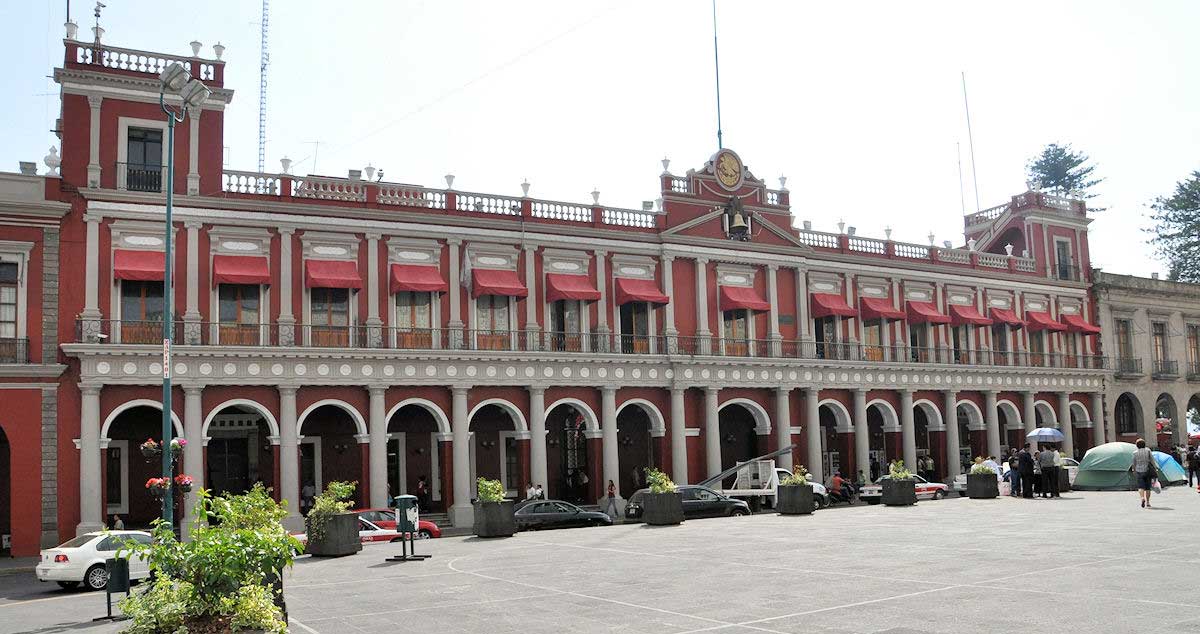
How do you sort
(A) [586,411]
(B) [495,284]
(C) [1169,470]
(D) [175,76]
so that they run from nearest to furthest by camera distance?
(D) [175,76]
(B) [495,284]
(A) [586,411]
(C) [1169,470]

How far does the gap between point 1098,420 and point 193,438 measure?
1740 inches

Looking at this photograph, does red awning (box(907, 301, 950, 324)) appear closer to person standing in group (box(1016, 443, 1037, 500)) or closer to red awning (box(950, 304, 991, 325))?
red awning (box(950, 304, 991, 325))

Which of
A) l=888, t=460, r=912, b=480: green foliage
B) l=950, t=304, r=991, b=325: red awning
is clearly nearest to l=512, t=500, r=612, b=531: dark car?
l=888, t=460, r=912, b=480: green foliage

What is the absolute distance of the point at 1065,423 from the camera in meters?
52.3

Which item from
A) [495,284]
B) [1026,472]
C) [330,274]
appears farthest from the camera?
[495,284]

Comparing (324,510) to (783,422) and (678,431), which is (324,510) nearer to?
(678,431)

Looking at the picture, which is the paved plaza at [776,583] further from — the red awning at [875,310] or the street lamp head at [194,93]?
the red awning at [875,310]

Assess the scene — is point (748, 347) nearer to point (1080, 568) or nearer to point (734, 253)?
point (734, 253)

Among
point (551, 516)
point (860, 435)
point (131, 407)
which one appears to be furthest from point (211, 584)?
point (860, 435)

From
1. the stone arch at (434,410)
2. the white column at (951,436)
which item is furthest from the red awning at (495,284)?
the white column at (951,436)

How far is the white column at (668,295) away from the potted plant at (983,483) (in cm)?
1164

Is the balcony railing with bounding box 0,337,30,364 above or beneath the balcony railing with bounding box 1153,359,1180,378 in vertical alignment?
→ above

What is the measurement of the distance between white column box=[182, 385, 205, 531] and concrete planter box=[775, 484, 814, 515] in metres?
17.1

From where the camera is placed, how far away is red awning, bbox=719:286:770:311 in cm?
4094
